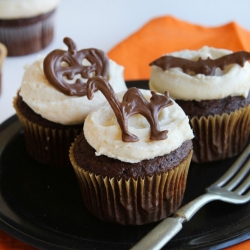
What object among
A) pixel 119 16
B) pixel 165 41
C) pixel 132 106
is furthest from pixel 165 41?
pixel 132 106

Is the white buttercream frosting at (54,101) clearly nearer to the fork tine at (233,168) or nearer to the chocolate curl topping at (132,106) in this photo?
the chocolate curl topping at (132,106)

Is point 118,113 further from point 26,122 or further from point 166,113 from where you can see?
point 26,122

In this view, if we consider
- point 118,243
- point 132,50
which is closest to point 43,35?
point 132,50

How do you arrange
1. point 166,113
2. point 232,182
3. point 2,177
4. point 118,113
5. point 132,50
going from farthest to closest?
point 132,50, point 2,177, point 232,182, point 166,113, point 118,113

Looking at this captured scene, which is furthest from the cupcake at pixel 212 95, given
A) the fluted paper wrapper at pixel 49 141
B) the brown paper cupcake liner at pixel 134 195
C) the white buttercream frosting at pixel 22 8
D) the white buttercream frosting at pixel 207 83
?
the white buttercream frosting at pixel 22 8

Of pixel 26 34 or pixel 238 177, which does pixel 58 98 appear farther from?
pixel 26 34

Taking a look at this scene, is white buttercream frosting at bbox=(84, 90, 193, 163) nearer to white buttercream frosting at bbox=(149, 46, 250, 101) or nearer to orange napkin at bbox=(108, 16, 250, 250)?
white buttercream frosting at bbox=(149, 46, 250, 101)
